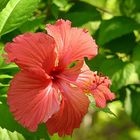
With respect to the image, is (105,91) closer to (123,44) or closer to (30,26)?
(30,26)

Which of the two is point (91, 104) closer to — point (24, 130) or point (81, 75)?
point (81, 75)

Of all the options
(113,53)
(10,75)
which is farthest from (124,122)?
(10,75)

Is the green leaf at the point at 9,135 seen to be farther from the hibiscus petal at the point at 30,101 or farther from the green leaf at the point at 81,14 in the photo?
the green leaf at the point at 81,14

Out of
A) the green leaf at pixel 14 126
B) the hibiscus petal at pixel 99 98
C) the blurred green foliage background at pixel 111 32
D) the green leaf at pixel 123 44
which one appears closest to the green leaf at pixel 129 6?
the blurred green foliage background at pixel 111 32

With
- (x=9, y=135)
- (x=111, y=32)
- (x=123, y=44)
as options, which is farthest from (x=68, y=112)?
(x=123, y=44)

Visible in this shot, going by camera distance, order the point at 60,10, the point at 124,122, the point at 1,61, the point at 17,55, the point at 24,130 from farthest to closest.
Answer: the point at 124,122 < the point at 60,10 < the point at 1,61 < the point at 24,130 < the point at 17,55

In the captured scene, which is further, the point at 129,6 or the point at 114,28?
the point at 129,6

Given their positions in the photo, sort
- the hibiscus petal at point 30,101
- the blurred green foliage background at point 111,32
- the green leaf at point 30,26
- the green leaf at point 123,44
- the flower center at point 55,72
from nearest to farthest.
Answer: the hibiscus petal at point 30,101
the flower center at point 55,72
the green leaf at point 30,26
the blurred green foliage background at point 111,32
the green leaf at point 123,44
